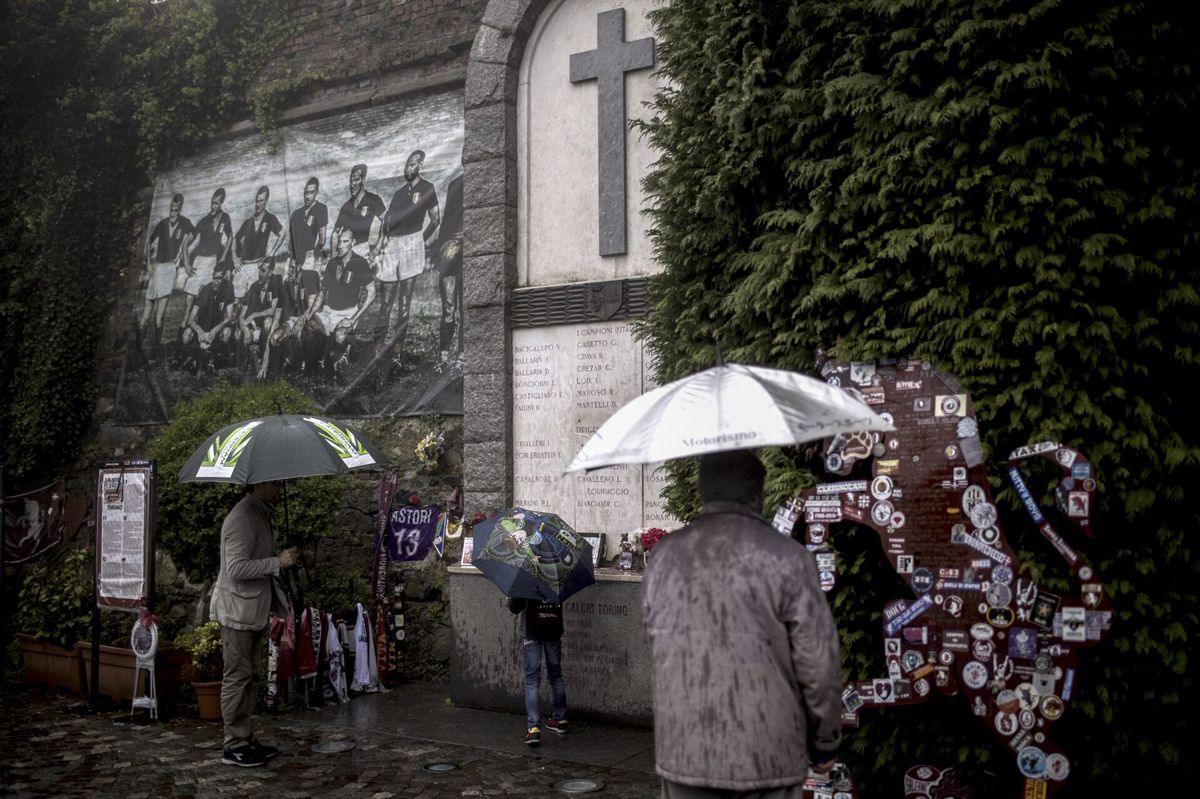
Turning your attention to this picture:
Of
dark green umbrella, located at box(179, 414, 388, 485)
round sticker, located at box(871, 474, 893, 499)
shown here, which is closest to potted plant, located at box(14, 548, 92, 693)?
dark green umbrella, located at box(179, 414, 388, 485)

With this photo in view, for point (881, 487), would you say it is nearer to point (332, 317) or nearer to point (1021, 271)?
point (1021, 271)

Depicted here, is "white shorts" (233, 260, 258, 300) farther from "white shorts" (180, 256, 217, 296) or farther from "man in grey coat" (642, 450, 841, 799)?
"man in grey coat" (642, 450, 841, 799)

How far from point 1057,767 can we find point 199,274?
10287 millimetres

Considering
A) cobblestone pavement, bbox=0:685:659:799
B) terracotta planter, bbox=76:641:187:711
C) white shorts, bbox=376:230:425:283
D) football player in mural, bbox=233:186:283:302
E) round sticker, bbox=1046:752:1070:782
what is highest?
football player in mural, bbox=233:186:283:302

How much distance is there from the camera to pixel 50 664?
9.78 metres

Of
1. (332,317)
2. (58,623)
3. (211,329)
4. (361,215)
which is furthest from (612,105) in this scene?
(58,623)

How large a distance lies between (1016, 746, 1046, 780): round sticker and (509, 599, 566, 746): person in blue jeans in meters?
3.43

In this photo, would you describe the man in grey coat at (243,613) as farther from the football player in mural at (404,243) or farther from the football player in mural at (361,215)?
the football player in mural at (361,215)

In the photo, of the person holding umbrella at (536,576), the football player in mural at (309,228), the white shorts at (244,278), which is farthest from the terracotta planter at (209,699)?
the white shorts at (244,278)

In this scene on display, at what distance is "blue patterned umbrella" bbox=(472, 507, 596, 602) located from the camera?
6945 mm

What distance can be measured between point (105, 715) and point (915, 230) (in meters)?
7.54

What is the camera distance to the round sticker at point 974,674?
15.5 ft

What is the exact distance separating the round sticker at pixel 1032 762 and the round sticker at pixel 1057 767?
21 millimetres

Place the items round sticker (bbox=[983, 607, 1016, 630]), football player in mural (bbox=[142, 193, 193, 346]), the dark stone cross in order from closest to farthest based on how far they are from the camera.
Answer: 1. round sticker (bbox=[983, 607, 1016, 630])
2. the dark stone cross
3. football player in mural (bbox=[142, 193, 193, 346])
